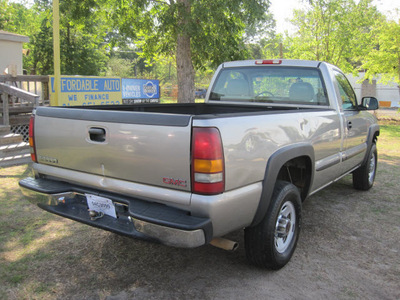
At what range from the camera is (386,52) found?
16422 millimetres

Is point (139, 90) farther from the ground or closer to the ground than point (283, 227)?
farther from the ground

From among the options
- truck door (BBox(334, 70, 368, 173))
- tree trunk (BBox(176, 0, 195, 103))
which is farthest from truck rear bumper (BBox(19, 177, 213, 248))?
tree trunk (BBox(176, 0, 195, 103))

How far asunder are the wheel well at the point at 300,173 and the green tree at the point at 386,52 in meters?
14.7

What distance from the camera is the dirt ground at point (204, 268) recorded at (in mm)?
2910

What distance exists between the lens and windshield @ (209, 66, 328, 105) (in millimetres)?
4445

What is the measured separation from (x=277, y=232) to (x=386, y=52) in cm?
1613

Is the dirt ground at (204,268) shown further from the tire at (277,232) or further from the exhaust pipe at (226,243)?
the exhaust pipe at (226,243)

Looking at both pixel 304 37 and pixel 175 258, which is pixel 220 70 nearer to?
pixel 175 258

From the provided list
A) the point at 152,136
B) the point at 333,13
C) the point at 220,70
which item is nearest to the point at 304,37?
the point at 333,13

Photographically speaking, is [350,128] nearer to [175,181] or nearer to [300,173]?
[300,173]

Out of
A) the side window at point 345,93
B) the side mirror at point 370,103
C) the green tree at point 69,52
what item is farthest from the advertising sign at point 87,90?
the green tree at point 69,52

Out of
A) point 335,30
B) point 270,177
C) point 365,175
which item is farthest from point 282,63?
point 335,30

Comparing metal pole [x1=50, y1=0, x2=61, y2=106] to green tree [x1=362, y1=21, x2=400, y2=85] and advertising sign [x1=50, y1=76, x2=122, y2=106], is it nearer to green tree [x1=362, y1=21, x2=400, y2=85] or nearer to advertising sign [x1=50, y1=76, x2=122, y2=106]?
advertising sign [x1=50, y1=76, x2=122, y2=106]

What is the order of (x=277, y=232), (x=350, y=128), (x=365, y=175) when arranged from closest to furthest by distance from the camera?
(x=277, y=232) → (x=350, y=128) → (x=365, y=175)
